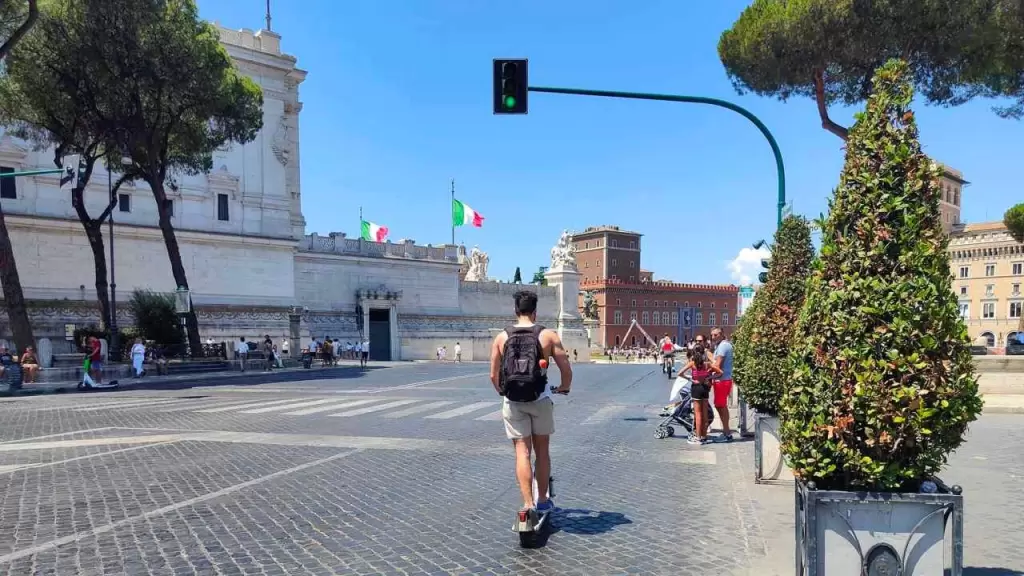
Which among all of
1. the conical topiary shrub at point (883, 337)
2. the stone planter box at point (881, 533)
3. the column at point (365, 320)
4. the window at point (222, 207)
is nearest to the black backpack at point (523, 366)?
the conical topiary shrub at point (883, 337)

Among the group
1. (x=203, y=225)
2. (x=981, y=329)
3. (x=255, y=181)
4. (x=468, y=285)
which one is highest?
(x=255, y=181)

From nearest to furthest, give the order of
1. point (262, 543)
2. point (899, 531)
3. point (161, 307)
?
1. point (899, 531)
2. point (262, 543)
3. point (161, 307)

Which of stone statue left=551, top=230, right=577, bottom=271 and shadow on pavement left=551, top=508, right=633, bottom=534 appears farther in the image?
stone statue left=551, top=230, right=577, bottom=271

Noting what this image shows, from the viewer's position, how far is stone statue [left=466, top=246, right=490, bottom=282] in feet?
165

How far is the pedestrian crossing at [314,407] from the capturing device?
12000mm

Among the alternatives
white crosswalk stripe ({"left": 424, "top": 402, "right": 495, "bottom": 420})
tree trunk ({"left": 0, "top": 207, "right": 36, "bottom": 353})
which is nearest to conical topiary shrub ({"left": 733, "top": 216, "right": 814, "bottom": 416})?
white crosswalk stripe ({"left": 424, "top": 402, "right": 495, "bottom": 420})

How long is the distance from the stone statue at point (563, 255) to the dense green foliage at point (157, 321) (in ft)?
100

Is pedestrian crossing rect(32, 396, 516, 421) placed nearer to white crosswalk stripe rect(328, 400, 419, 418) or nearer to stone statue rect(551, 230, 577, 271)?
white crosswalk stripe rect(328, 400, 419, 418)

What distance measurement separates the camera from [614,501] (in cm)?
572

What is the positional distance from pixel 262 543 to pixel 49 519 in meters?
1.99

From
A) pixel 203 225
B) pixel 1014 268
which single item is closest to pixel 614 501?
pixel 203 225

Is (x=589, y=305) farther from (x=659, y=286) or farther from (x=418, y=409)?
(x=418, y=409)

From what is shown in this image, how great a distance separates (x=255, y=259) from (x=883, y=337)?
3648 cm

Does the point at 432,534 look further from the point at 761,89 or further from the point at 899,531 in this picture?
the point at 761,89
